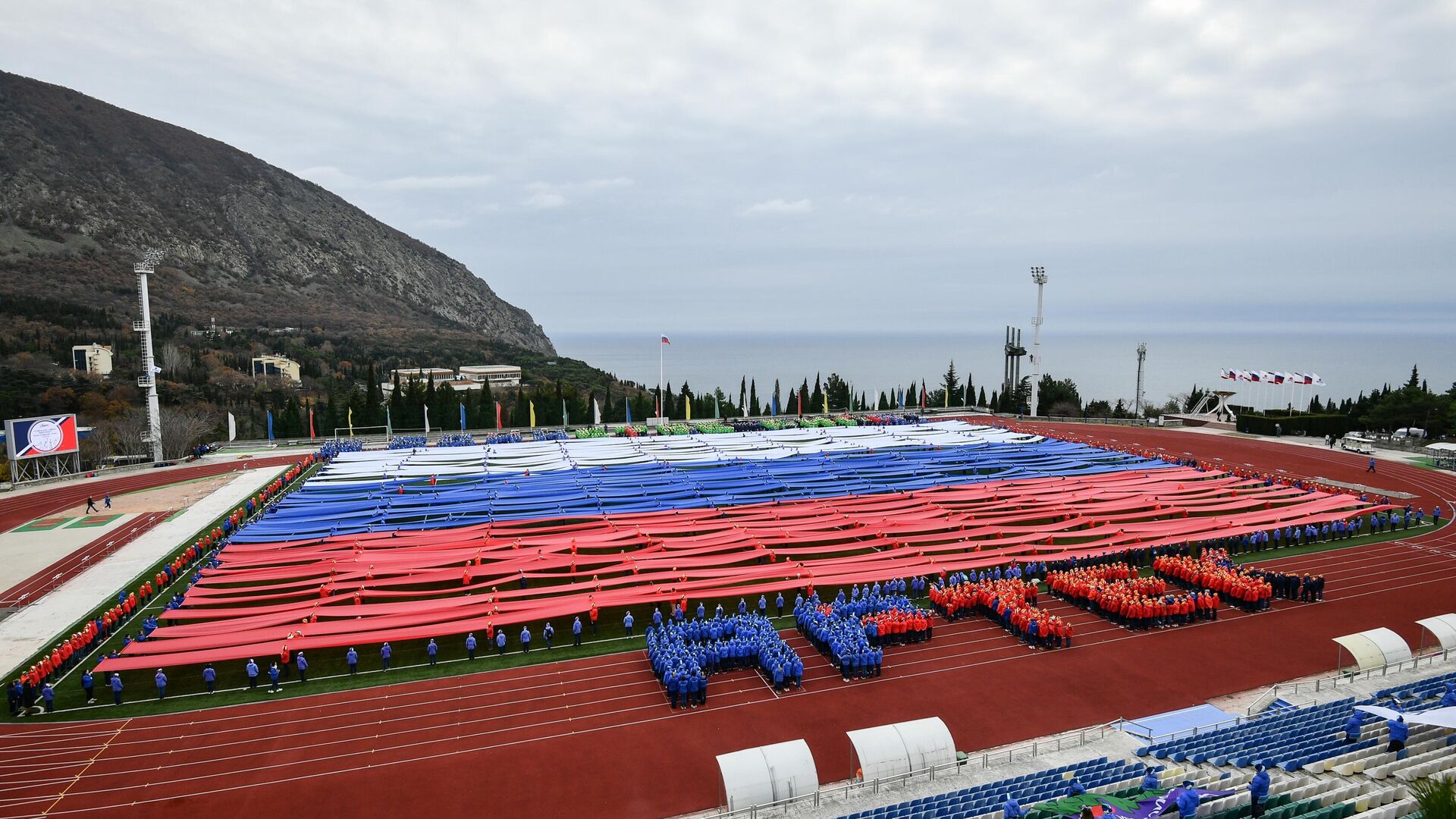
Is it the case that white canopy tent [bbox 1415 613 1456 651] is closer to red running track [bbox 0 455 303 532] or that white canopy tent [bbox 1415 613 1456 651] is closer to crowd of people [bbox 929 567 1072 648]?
crowd of people [bbox 929 567 1072 648]

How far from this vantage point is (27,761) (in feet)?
43.0

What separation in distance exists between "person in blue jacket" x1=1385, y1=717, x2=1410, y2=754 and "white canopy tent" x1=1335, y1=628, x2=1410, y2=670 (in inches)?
147

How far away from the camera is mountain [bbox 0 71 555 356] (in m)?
106

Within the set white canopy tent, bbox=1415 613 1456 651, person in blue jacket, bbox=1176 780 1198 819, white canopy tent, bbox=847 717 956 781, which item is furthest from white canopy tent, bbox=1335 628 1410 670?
white canopy tent, bbox=847 717 956 781

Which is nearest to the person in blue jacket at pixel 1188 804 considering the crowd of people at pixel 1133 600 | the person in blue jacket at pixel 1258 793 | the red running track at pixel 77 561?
the person in blue jacket at pixel 1258 793

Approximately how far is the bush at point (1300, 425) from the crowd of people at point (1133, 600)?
40686 mm

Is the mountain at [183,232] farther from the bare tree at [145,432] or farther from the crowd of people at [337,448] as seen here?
the crowd of people at [337,448]

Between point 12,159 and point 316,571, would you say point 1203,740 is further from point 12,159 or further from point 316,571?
point 12,159

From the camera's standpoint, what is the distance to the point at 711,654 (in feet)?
53.6

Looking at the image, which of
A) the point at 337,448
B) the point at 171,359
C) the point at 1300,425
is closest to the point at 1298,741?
the point at 337,448

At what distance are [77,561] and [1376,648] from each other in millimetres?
36964

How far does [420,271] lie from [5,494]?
516ft

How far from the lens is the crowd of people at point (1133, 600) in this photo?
18.9 m


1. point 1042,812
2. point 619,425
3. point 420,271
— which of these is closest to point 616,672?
point 1042,812
